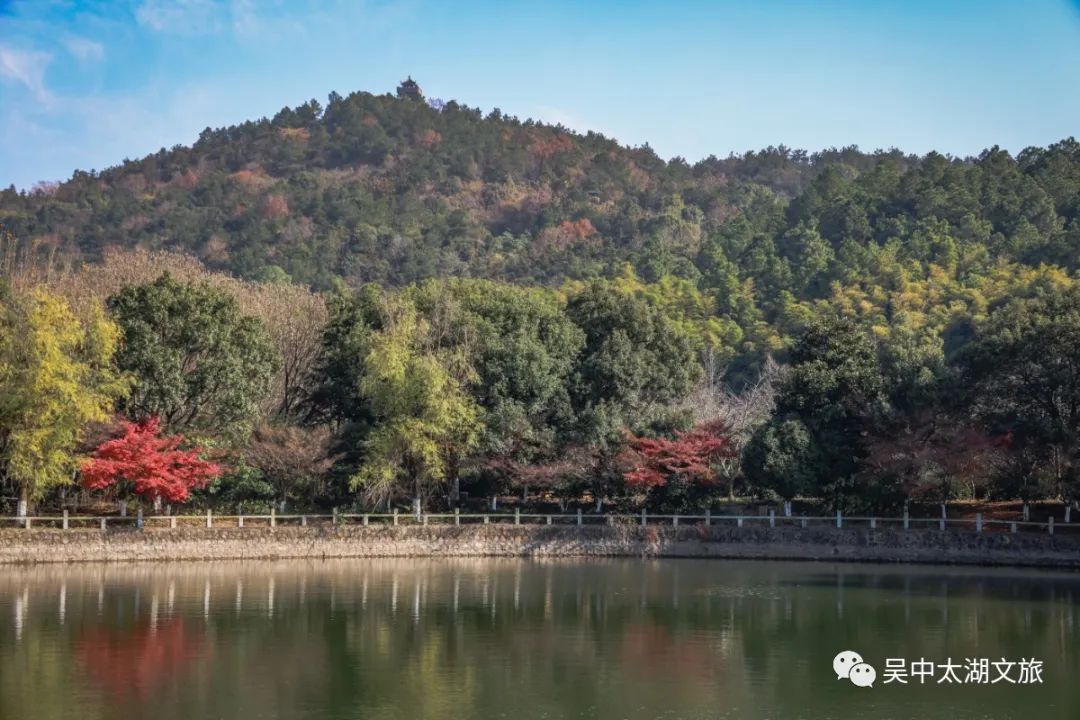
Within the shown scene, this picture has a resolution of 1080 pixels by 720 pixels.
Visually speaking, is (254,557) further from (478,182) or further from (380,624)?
(478,182)

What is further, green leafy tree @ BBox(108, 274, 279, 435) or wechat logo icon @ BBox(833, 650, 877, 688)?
green leafy tree @ BBox(108, 274, 279, 435)

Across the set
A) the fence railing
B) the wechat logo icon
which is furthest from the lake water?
the fence railing

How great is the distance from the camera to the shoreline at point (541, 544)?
134ft

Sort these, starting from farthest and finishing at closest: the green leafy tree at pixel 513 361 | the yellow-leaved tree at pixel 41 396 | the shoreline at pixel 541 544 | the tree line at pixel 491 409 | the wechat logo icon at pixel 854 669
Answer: the green leafy tree at pixel 513 361, the tree line at pixel 491 409, the yellow-leaved tree at pixel 41 396, the shoreline at pixel 541 544, the wechat logo icon at pixel 854 669

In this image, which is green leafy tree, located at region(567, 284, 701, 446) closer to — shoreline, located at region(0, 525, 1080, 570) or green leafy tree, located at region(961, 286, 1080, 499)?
shoreline, located at region(0, 525, 1080, 570)

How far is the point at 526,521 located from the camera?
46656 millimetres

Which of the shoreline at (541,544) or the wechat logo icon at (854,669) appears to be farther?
the shoreline at (541,544)

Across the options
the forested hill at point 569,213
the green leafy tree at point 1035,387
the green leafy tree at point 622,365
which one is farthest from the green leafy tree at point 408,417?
the forested hill at point 569,213

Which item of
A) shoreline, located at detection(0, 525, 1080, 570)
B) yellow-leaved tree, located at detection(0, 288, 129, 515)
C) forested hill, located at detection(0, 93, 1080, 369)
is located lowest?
shoreline, located at detection(0, 525, 1080, 570)

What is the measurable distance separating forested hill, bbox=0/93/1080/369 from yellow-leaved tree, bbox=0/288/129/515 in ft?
98.7

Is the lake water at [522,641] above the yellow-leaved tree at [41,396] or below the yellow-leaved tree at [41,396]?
below

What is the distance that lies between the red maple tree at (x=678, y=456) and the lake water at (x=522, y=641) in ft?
20.1

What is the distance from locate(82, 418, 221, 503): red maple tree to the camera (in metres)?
42.0

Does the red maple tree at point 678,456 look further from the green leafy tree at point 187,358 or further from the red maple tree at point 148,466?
the red maple tree at point 148,466
